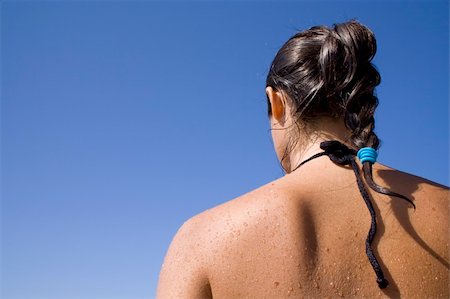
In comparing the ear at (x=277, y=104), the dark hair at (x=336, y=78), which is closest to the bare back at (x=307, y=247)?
the dark hair at (x=336, y=78)

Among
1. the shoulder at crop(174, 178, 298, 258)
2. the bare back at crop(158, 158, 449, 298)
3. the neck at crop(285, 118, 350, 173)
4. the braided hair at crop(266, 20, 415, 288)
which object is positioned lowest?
the bare back at crop(158, 158, 449, 298)

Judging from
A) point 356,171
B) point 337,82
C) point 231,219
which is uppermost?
point 337,82

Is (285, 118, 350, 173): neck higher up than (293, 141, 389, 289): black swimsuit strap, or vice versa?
(285, 118, 350, 173): neck

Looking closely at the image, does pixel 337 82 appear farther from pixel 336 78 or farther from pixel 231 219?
pixel 231 219

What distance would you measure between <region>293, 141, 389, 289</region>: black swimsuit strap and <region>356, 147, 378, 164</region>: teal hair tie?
0.05 metres

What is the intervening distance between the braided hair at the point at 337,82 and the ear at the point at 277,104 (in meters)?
0.05

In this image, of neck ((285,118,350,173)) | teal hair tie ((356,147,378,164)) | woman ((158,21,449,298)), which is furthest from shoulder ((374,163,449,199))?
neck ((285,118,350,173))

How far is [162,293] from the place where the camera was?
2457mm

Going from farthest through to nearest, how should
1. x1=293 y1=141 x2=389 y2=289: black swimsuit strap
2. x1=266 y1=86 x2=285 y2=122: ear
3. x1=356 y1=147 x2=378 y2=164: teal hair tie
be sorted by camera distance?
x1=266 y1=86 x2=285 y2=122: ear
x1=356 y1=147 x2=378 y2=164: teal hair tie
x1=293 y1=141 x2=389 y2=289: black swimsuit strap

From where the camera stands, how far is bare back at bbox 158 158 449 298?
2326 millimetres

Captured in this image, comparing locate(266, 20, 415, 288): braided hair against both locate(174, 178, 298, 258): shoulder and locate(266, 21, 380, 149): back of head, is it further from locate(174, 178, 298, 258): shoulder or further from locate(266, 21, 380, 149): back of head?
locate(174, 178, 298, 258): shoulder

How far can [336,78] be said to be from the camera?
278 cm

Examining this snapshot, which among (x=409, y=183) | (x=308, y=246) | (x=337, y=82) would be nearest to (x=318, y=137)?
(x=337, y=82)

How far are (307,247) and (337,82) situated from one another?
92 cm
